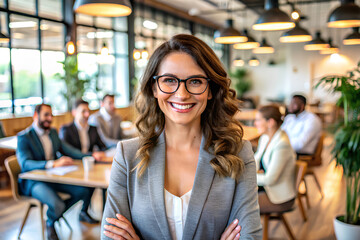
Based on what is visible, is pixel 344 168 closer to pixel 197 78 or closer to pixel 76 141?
pixel 197 78

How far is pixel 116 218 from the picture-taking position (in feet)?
5.08

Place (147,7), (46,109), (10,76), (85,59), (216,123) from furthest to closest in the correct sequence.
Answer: (147,7), (85,59), (10,76), (46,109), (216,123)

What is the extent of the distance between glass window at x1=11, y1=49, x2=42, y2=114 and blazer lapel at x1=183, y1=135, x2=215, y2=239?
7.44 meters

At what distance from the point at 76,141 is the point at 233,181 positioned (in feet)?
12.4

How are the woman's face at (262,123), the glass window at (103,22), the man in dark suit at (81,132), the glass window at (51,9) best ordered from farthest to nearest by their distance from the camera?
the glass window at (103,22), the glass window at (51,9), the man in dark suit at (81,132), the woman's face at (262,123)

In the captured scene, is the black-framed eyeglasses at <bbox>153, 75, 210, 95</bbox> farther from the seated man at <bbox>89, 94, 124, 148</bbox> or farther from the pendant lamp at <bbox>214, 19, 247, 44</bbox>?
the seated man at <bbox>89, 94, 124, 148</bbox>

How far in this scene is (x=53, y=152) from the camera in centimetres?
426

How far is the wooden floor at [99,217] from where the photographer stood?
4125 mm

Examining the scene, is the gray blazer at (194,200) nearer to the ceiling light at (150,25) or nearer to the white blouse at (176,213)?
the white blouse at (176,213)

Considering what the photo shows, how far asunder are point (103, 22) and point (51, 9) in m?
2.02

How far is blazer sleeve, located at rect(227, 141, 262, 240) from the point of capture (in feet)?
4.95

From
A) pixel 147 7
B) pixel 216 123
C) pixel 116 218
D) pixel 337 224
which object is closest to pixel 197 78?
pixel 216 123

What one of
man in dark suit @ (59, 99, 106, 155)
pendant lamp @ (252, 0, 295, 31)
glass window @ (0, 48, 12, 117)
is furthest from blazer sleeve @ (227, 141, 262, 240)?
glass window @ (0, 48, 12, 117)

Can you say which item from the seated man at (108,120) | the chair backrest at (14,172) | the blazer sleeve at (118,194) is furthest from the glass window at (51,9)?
the blazer sleeve at (118,194)
